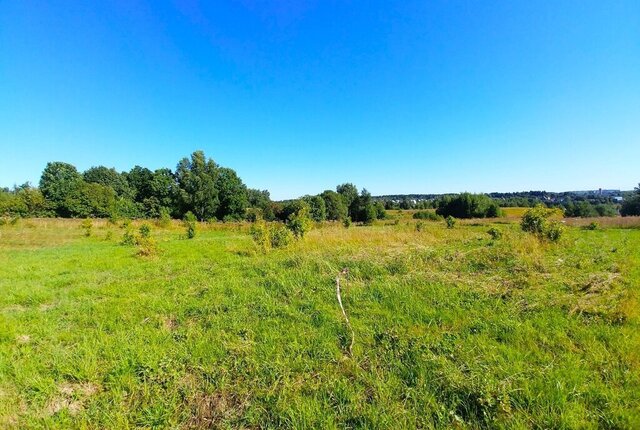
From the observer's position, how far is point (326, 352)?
3.31 meters

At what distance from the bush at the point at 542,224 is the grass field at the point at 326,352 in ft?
15.6

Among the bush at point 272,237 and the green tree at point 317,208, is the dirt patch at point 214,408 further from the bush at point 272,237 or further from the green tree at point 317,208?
the green tree at point 317,208

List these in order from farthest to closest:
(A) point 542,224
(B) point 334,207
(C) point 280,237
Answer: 1. (B) point 334,207
2. (C) point 280,237
3. (A) point 542,224

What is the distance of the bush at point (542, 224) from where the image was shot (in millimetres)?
10680

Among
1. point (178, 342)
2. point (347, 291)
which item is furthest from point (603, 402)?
point (178, 342)

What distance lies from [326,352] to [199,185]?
4993 cm

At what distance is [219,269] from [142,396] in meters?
5.00

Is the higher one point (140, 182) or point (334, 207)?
point (140, 182)

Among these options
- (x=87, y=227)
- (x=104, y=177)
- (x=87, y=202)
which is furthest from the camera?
(x=104, y=177)

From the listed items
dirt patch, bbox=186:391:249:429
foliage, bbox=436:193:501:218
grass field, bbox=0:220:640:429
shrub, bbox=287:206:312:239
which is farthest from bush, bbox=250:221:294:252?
foliage, bbox=436:193:501:218

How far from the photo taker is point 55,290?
610 cm

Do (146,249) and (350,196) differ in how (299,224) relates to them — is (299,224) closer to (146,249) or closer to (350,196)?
(146,249)

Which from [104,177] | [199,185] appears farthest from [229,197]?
[104,177]

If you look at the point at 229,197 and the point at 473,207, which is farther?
the point at 473,207
